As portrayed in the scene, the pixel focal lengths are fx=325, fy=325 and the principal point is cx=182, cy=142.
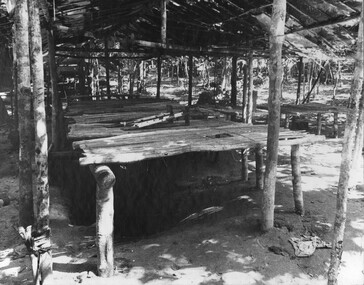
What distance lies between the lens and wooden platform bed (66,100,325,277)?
4949 millimetres

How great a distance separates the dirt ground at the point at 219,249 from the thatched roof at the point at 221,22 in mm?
4250

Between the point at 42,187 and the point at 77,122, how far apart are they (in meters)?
3.96

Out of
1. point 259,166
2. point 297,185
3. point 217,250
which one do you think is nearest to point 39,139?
point 217,250

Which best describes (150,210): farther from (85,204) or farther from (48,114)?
(48,114)

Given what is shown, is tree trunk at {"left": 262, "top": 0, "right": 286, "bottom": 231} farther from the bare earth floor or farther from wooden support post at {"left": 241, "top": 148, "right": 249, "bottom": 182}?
wooden support post at {"left": 241, "top": 148, "right": 249, "bottom": 182}

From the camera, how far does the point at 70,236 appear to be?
652cm

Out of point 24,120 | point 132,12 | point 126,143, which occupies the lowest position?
point 126,143

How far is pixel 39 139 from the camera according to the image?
456 cm

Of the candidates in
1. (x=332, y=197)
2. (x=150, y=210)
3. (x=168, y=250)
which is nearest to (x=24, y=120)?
(x=168, y=250)

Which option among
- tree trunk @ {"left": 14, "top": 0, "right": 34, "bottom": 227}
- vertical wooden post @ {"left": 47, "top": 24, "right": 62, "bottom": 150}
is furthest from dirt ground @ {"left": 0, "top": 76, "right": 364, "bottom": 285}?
vertical wooden post @ {"left": 47, "top": 24, "right": 62, "bottom": 150}

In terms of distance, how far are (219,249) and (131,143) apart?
2.44m

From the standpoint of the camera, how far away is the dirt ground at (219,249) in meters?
5.00

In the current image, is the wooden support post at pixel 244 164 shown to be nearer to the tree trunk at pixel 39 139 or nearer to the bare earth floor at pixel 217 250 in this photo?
the bare earth floor at pixel 217 250

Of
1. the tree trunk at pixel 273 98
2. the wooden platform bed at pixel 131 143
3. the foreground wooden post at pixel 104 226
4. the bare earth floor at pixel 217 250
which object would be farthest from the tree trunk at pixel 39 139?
the tree trunk at pixel 273 98
